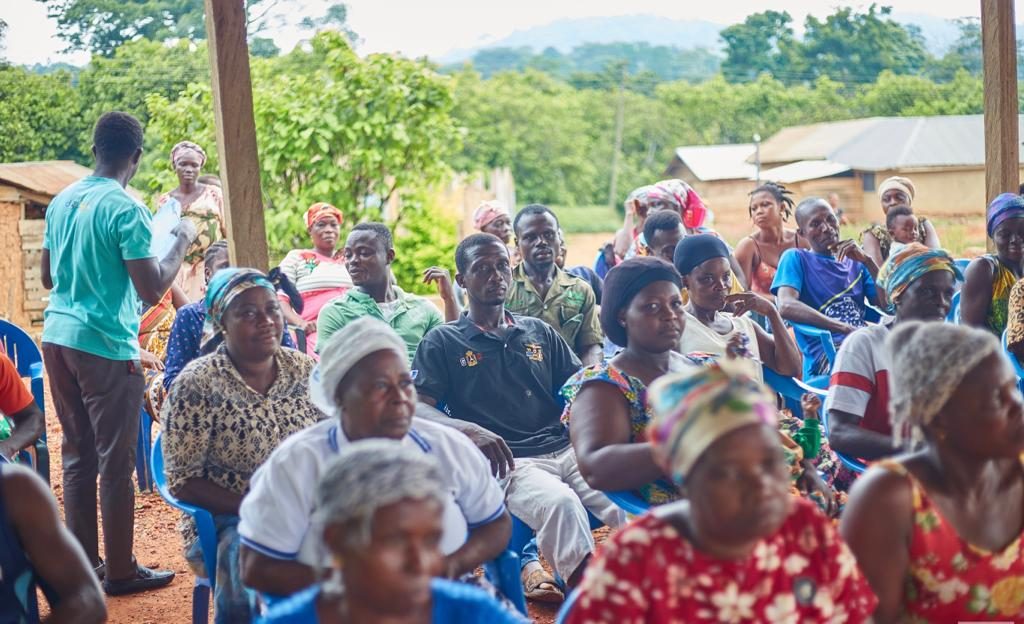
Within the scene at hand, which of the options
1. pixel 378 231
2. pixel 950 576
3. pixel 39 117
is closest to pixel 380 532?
pixel 950 576

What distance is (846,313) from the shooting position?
5.96 meters

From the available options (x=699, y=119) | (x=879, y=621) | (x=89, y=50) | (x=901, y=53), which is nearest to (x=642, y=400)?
(x=879, y=621)

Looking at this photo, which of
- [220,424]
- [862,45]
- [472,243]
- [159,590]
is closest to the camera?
[220,424]

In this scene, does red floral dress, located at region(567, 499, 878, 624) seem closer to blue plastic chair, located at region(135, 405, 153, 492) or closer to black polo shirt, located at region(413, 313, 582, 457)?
black polo shirt, located at region(413, 313, 582, 457)

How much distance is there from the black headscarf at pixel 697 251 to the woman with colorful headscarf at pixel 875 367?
3.33 ft

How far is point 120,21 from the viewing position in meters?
8.33

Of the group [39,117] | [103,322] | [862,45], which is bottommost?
[103,322]

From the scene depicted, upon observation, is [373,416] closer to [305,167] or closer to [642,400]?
[642,400]

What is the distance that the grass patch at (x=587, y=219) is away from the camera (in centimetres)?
3291

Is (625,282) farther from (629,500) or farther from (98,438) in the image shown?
(98,438)

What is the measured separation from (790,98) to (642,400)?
25.4 m

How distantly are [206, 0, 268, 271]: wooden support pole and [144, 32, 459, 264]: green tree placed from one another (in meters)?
6.83

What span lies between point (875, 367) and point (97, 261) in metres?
2.92

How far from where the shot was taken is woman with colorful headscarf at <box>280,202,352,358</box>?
6.55 m
